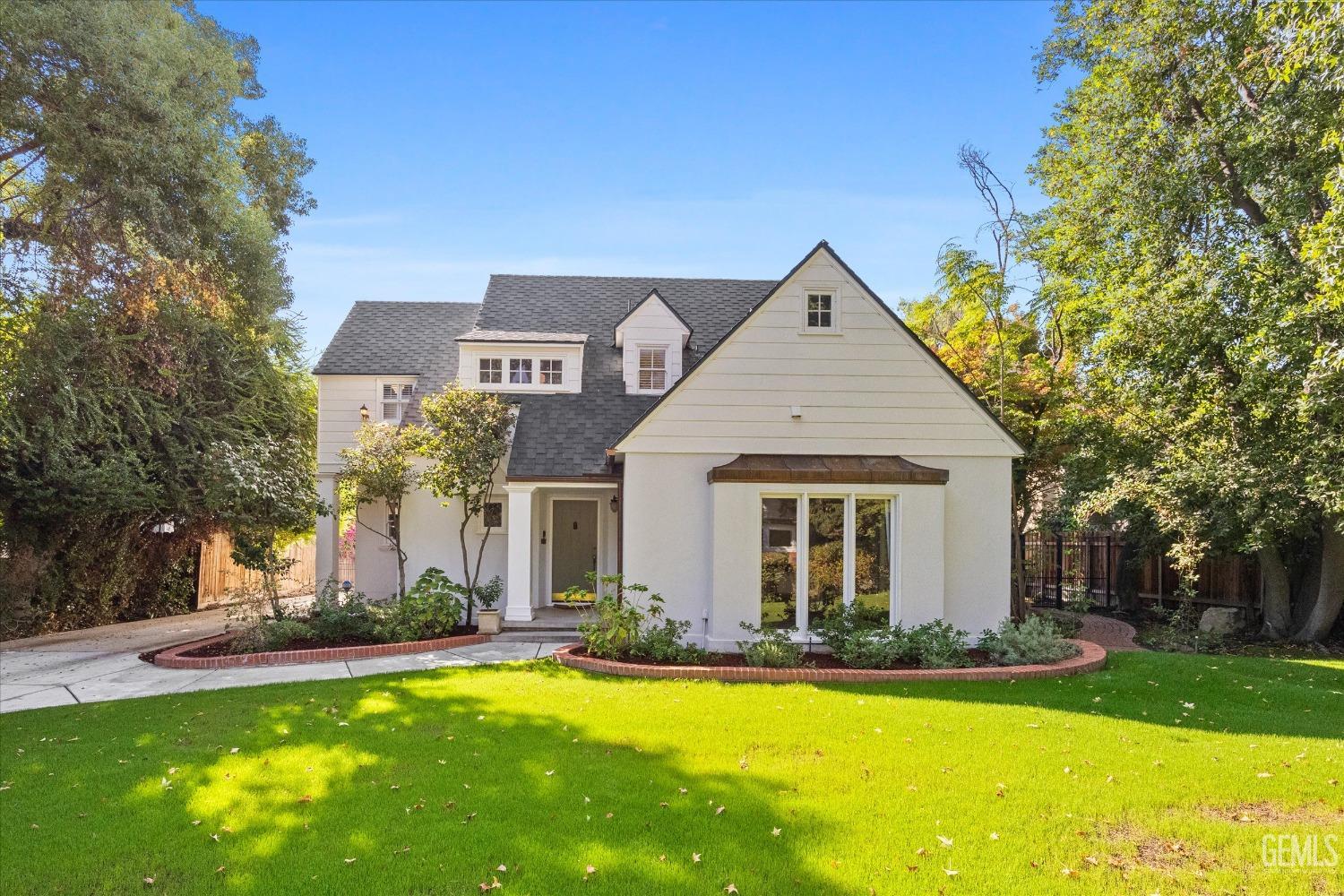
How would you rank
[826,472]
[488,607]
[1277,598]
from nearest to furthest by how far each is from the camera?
[826,472], [488,607], [1277,598]

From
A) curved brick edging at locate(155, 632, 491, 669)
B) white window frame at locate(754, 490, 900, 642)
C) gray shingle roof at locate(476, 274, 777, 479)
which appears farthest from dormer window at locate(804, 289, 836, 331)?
curved brick edging at locate(155, 632, 491, 669)

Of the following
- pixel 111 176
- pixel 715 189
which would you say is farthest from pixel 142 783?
pixel 715 189

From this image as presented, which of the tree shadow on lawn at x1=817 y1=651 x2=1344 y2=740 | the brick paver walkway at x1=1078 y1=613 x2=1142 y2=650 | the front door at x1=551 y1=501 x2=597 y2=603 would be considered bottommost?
the brick paver walkway at x1=1078 y1=613 x2=1142 y2=650

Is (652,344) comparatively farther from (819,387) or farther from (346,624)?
(346,624)

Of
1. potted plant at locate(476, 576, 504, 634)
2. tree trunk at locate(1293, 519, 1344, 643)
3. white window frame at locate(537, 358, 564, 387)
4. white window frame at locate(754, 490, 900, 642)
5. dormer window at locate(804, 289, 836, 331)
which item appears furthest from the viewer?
white window frame at locate(537, 358, 564, 387)

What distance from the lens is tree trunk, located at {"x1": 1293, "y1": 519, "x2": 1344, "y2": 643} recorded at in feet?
46.7

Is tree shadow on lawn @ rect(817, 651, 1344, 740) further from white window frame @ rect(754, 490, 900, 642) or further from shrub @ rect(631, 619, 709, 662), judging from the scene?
shrub @ rect(631, 619, 709, 662)

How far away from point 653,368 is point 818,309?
5.71m

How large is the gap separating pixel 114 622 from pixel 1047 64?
25.5m

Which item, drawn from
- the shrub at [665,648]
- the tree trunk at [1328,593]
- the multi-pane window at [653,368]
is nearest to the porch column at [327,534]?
the multi-pane window at [653,368]

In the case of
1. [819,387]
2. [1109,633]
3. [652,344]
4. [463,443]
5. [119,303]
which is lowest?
[1109,633]

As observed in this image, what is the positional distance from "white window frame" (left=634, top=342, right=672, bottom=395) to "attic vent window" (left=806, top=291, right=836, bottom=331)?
535cm

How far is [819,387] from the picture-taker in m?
12.2

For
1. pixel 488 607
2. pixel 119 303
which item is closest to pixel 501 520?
pixel 488 607
